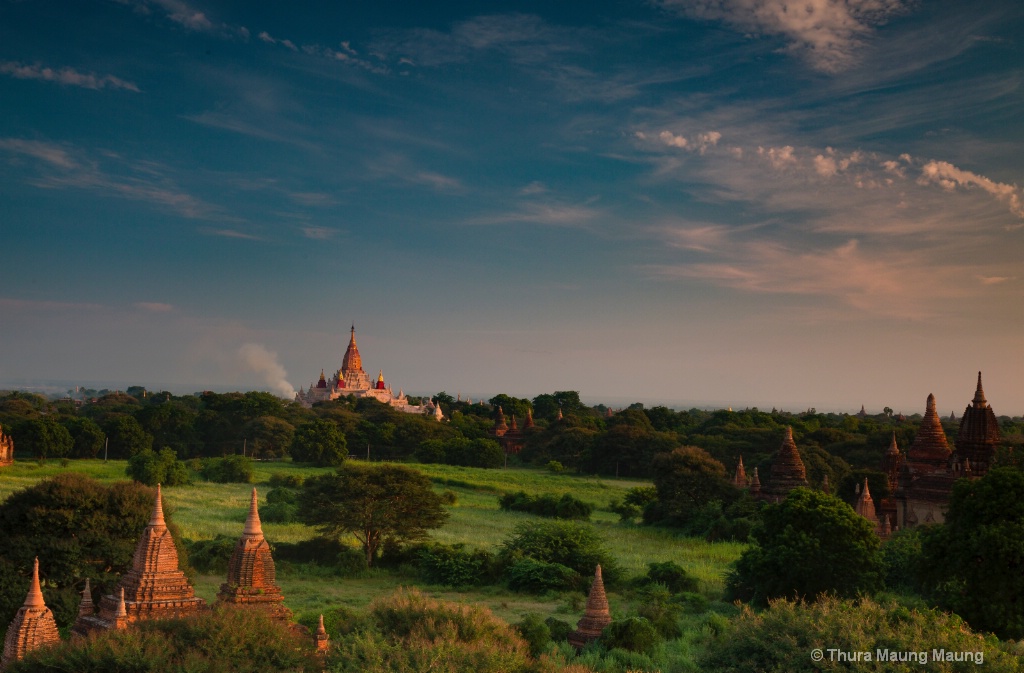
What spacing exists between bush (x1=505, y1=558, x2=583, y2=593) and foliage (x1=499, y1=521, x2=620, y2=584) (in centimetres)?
88

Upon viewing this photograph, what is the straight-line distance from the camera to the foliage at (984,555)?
2444cm

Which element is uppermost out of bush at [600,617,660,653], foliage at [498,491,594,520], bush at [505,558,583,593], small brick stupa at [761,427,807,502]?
small brick stupa at [761,427,807,502]

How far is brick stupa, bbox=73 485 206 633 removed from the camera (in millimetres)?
18969

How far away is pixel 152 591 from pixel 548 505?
3742cm

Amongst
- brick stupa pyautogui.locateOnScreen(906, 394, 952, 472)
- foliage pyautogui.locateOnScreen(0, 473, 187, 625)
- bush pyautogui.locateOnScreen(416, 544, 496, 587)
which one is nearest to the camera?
foliage pyautogui.locateOnScreen(0, 473, 187, 625)

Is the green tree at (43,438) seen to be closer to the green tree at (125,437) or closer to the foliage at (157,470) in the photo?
the green tree at (125,437)

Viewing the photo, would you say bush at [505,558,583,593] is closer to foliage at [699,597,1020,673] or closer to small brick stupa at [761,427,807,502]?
small brick stupa at [761,427,807,502]

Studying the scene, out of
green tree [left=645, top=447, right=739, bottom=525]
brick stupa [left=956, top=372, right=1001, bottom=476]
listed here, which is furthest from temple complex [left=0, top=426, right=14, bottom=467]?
brick stupa [left=956, top=372, right=1001, bottom=476]

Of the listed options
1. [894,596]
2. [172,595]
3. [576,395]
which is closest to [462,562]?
[894,596]

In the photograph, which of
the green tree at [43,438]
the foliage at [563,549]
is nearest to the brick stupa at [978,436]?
the foliage at [563,549]

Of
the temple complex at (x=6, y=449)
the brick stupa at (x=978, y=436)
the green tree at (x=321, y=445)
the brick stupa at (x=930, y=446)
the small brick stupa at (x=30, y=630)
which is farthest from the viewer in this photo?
the green tree at (x=321, y=445)

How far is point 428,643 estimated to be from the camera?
54.9ft

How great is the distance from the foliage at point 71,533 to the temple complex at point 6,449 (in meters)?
40.3

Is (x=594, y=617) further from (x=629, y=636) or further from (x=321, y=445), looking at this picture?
(x=321, y=445)
